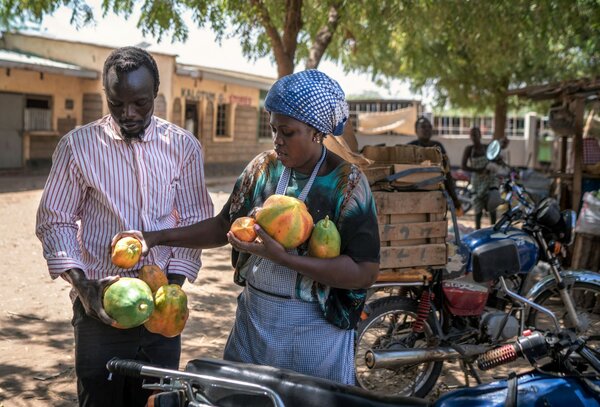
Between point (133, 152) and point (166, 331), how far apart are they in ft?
2.15

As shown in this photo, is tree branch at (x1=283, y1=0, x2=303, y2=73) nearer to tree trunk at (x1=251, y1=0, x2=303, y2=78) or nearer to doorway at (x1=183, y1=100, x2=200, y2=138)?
tree trunk at (x1=251, y1=0, x2=303, y2=78)

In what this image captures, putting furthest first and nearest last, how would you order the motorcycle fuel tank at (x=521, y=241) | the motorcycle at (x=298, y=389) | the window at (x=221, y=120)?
the window at (x=221, y=120) → the motorcycle fuel tank at (x=521, y=241) → the motorcycle at (x=298, y=389)

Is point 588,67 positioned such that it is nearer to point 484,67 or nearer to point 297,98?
point 484,67

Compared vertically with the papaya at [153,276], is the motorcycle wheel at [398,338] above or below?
below

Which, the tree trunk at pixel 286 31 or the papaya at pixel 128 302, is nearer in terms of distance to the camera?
the papaya at pixel 128 302

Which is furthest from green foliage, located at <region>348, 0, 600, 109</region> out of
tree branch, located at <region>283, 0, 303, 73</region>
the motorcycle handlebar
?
the motorcycle handlebar

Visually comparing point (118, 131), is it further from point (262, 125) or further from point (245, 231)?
point (262, 125)

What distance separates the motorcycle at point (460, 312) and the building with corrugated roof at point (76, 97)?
594 inches

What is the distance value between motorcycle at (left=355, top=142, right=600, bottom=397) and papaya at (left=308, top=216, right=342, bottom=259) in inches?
87.6

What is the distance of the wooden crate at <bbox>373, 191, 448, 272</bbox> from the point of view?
4.18 metres

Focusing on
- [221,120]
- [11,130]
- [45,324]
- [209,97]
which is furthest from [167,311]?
[221,120]

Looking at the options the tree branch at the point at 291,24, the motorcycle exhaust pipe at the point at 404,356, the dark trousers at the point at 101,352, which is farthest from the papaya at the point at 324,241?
the tree branch at the point at 291,24

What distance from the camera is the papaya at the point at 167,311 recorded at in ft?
7.59

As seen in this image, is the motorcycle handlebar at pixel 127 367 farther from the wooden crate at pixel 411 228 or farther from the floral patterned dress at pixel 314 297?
the wooden crate at pixel 411 228
